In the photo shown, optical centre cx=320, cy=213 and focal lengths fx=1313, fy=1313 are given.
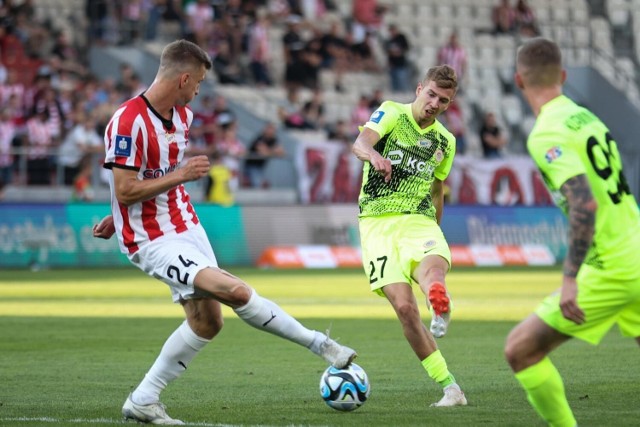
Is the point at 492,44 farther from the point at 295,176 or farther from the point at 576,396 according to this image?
the point at 576,396

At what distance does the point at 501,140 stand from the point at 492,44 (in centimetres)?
688

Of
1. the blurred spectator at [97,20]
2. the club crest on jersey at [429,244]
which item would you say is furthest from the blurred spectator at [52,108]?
the club crest on jersey at [429,244]

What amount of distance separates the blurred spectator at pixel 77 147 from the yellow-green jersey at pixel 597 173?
20.9m

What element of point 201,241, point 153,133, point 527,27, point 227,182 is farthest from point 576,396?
point 527,27

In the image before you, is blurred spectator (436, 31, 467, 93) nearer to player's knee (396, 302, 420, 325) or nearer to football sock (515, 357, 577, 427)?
player's knee (396, 302, 420, 325)

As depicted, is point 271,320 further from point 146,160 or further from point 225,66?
point 225,66

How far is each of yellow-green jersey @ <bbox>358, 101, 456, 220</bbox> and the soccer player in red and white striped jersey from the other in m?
1.84

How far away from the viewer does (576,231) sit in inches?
265

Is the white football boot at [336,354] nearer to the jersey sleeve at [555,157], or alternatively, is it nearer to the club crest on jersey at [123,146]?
the club crest on jersey at [123,146]

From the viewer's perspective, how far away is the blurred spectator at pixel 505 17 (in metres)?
39.6

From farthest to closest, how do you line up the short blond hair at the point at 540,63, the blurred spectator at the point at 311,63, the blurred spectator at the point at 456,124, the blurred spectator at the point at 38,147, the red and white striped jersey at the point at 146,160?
the blurred spectator at the point at 311,63 → the blurred spectator at the point at 456,124 → the blurred spectator at the point at 38,147 → the red and white striped jersey at the point at 146,160 → the short blond hair at the point at 540,63

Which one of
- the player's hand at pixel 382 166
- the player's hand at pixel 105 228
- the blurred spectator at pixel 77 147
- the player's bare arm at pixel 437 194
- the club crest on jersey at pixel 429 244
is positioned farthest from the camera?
the blurred spectator at pixel 77 147

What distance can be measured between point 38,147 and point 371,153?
18531 millimetres

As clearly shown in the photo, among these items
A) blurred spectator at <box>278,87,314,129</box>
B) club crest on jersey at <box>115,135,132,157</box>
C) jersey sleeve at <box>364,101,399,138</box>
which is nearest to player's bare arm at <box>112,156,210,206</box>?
club crest on jersey at <box>115,135,132,157</box>
